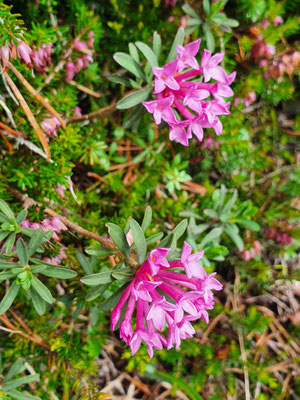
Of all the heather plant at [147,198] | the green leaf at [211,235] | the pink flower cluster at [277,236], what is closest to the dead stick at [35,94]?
the heather plant at [147,198]

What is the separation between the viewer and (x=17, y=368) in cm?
217

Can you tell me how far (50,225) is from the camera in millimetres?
1960

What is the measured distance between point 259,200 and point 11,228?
2.32 m

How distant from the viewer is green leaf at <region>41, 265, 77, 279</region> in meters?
1.79


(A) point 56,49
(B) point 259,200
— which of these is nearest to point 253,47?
(B) point 259,200

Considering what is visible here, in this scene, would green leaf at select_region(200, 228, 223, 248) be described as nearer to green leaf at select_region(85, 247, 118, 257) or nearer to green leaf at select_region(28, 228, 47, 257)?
green leaf at select_region(85, 247, 118, 257)

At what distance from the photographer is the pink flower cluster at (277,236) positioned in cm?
321

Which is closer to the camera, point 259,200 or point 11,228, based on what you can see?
point 11,228

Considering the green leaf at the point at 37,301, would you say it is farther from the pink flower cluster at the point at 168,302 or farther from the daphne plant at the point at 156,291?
the pink flower cluster at the point at 168,302

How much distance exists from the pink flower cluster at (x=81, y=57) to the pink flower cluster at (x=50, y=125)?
43 centimetres

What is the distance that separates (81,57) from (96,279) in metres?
1.59

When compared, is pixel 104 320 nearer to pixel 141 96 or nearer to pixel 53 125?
pixel 53 125

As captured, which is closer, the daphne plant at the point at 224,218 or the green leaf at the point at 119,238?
the green leaf at the point at 119,238

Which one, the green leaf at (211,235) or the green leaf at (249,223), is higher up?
the green leaf at (211,235)
